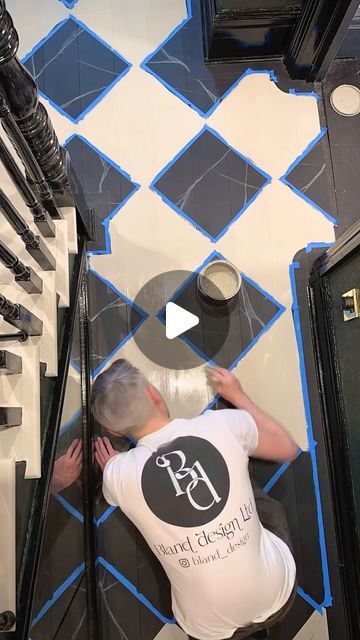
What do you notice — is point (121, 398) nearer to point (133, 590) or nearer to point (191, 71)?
point (133, 590)

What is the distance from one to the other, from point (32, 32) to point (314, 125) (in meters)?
1.60

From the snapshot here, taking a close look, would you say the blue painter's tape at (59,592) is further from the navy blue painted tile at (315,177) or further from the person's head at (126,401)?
the navy blue painted tile at (315,177)

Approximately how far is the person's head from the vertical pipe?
0.22 feet

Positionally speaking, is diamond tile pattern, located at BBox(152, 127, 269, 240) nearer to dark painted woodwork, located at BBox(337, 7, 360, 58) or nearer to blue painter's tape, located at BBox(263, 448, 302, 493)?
dark painted woodwork, located at BBox(337, 7, 360, 58)

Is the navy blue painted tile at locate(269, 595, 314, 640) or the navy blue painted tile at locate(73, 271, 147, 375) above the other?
the navy blue painted tile at locate(73, 271, 147, 375)

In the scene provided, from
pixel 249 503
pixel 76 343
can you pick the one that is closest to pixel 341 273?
pixel 249 503

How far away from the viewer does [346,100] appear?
106 inches

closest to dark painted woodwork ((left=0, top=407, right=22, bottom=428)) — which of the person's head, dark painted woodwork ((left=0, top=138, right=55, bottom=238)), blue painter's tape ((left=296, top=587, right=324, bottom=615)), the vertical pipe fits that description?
dark painted woodwork ((left=0, top=138, right=55, bottom=238))

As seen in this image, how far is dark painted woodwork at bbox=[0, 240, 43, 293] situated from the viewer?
1.28 metres

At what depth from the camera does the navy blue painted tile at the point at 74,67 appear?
2.71 meters

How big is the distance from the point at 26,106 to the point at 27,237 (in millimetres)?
341

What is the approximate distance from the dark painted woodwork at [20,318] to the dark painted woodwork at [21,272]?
0.09 meters

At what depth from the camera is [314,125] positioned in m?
2.68
